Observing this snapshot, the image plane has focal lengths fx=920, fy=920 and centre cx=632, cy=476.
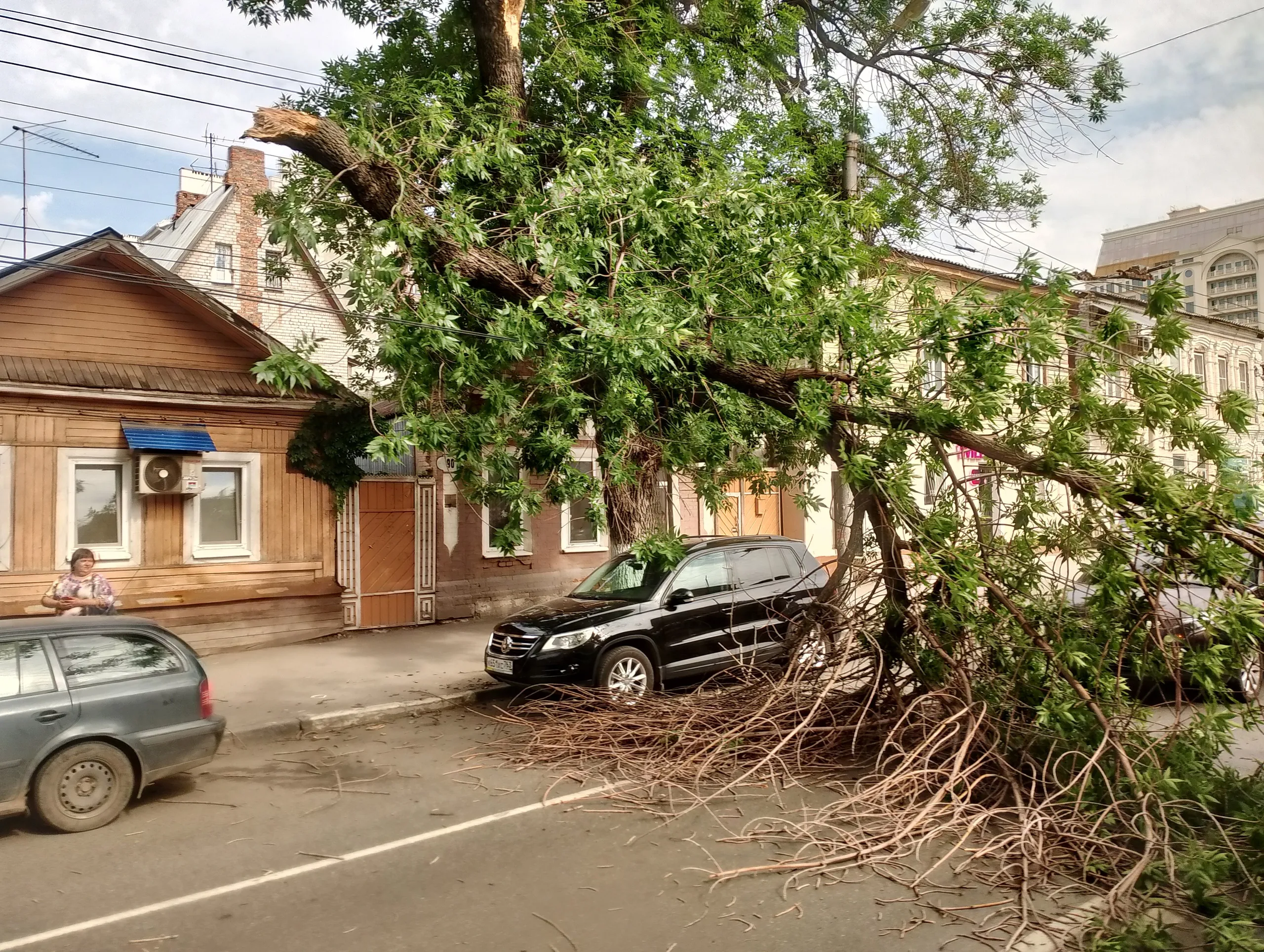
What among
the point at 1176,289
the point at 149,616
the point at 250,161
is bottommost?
the point at 149,616

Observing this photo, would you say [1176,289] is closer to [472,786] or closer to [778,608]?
[778,608]

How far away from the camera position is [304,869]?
5582 mm

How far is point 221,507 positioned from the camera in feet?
44.4

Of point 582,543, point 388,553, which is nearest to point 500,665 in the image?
point 388,553

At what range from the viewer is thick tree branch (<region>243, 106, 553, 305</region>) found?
834 centimetres

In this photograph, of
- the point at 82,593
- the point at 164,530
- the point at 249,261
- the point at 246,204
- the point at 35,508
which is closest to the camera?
the point at 82,593

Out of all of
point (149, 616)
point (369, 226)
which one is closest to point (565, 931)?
point (369, 226)

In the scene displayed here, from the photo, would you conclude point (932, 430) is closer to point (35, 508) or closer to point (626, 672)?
point (626, 672)

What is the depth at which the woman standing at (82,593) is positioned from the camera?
30.1 ft

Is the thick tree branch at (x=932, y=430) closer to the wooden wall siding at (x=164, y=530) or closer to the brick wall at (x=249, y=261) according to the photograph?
the wooden wall siding at (x=164, y=530)

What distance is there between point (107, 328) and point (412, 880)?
10388 mm

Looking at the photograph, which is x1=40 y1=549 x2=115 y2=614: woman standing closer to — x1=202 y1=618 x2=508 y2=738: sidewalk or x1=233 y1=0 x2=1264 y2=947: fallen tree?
x1=202 y1=618 x2=508 y2=738: sidewalk

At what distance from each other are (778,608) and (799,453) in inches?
70.6

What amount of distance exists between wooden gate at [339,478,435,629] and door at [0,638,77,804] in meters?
8.16
